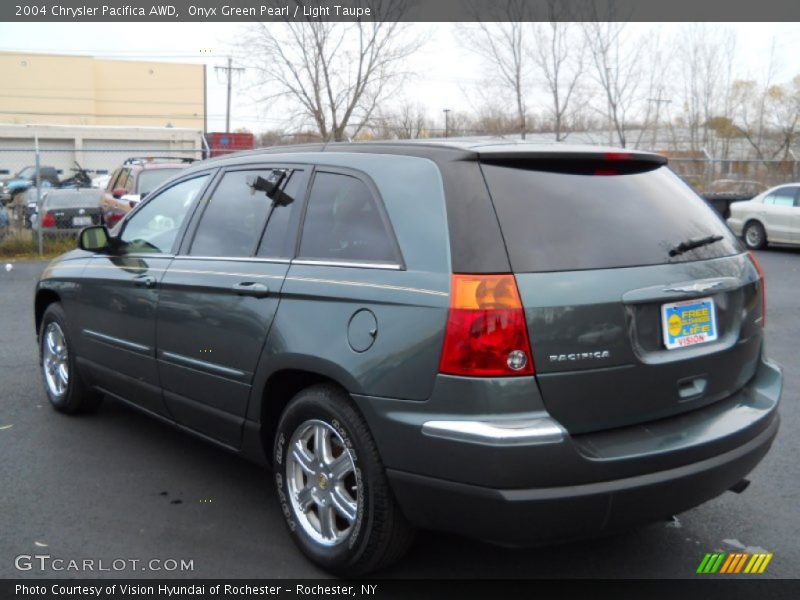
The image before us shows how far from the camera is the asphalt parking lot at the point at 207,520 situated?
3.68 metres

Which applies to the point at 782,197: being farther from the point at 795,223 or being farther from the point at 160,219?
the point at 160,219

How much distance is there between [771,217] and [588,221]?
54.4 ft

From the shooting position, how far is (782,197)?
59.2 ft

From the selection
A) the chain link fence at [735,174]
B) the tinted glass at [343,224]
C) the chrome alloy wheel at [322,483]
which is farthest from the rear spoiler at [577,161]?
the chain link fence at [735,174]

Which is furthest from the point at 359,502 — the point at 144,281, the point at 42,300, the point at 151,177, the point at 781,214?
the point at 781,214

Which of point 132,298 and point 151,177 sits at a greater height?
point 151,177

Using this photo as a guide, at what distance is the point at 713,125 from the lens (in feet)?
109

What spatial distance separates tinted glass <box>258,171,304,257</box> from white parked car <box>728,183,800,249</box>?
625 inches

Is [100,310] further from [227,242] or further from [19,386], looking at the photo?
[19,386]

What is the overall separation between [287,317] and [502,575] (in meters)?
1.47

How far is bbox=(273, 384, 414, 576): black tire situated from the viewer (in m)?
3.24

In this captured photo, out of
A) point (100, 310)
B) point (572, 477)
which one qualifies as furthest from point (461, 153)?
point (100, 310)

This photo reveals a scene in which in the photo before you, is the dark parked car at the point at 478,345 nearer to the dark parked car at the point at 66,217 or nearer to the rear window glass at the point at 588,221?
the rear window glass at the point at 588,221

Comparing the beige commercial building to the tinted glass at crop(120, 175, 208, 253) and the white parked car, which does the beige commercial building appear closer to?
the white parked car
